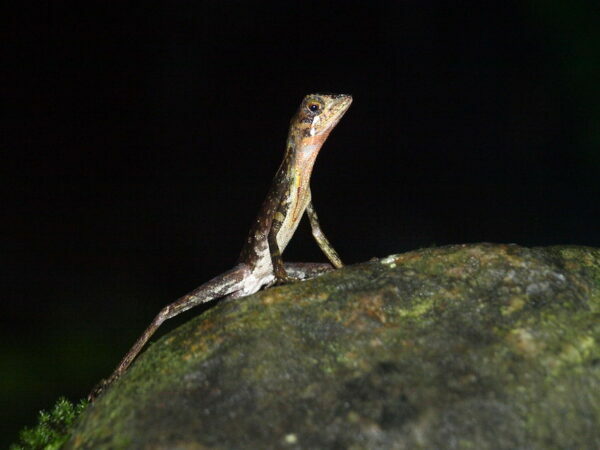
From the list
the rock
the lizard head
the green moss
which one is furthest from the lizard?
the rock

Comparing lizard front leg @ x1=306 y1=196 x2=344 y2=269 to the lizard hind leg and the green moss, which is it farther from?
the green moss

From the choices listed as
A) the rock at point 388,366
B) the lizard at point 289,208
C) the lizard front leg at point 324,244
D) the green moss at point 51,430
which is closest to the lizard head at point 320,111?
the lizard at point 289,208

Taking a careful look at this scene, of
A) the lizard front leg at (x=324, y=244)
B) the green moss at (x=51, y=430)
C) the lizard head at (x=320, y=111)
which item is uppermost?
the lizard head at (x=320, y=111)

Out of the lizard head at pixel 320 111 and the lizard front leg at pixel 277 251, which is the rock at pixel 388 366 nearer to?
the lizard front leg at pixel 277 251

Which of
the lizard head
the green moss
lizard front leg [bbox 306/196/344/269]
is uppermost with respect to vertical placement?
the lizard head

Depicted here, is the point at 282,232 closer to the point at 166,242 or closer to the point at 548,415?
the point at 548,415

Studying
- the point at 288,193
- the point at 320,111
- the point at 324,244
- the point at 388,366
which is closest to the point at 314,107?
the point at 320,111
